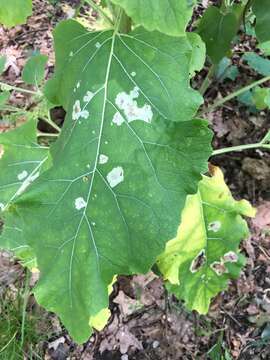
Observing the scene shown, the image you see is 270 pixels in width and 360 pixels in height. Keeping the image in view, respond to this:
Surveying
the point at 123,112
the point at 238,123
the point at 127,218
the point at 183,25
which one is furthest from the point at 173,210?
the point at 238,123

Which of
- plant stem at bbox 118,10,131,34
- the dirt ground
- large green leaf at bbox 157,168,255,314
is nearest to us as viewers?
plant stem at bbox 118,10,131,34

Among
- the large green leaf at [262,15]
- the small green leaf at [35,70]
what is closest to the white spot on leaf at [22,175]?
the small green leaf at [35,70]

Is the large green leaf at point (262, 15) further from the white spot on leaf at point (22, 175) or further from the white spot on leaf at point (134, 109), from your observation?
the white spot on leaf at point (22, 175)

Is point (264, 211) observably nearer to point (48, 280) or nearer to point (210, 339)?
point (210, 339)

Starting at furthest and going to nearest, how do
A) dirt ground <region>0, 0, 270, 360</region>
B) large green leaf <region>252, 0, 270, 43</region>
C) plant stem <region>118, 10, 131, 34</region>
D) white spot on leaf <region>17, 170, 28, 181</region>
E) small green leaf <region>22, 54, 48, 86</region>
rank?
dirt ground <region>0, 0, 270, 360</region> → small green leaf <region>22, 54, 48, 86</region> → white spot on leaf <region>17, 170, 28, 181</region> → large green leaf <region>252, 0, 270, 43</region> → plant stem <region>118, 10, 131, 34</region>

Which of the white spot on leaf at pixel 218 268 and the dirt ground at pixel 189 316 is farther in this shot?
the dirt ground at pixel 189 316

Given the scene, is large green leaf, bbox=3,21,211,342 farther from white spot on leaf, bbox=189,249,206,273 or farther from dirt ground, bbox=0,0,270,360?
dirt ground, bbox=0,0,270,360

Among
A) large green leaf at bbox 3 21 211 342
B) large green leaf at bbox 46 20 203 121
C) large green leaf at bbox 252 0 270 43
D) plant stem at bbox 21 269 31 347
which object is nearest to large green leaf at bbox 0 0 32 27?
large green leaf at bbox 46 20 203 121
